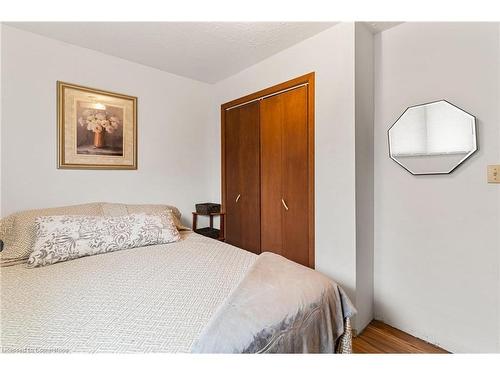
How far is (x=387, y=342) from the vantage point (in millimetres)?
1636

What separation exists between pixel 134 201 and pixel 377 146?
7.74 feet

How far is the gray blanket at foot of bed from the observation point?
29.7 inches

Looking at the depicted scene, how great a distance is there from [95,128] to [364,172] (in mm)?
2406

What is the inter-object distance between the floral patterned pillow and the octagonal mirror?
191 centimetres

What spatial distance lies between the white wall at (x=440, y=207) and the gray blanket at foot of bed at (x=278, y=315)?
0.96 m

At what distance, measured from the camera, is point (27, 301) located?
0.97 meters

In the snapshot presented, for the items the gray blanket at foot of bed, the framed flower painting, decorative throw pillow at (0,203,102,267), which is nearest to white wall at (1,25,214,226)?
the framed flower painting

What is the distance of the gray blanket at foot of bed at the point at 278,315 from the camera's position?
2.47 ft

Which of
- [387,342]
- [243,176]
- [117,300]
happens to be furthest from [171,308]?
[243,176]

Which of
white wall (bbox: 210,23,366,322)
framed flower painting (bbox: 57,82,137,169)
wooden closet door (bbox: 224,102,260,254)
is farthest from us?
wooden closet door (bbox: 224,102,260,254)

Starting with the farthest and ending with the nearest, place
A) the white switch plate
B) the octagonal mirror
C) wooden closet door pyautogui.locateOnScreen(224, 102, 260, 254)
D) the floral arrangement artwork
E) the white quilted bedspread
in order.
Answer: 1. wooden closet door pyautogui.locateOnScreen(224, 102, 260, 254)
2. the floral arrangement artwork
3. the octagonal mirror
4. the white switch plate
5. the white quilted bedspread

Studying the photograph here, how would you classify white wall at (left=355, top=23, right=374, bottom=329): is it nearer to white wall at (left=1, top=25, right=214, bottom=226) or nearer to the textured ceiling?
the textured ceiling

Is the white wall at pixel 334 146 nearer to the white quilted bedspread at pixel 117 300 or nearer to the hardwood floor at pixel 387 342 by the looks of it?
the hardwood floor at pixel 387 342

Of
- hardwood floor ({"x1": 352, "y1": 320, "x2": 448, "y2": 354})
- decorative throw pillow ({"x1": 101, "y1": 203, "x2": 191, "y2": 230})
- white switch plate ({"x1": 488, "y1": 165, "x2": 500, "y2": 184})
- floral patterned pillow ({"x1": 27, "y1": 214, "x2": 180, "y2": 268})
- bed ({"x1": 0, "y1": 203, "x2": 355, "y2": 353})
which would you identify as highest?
white switch plate ({"x1": 488, "y1": 165, "x2": 500, "y2": 184})
